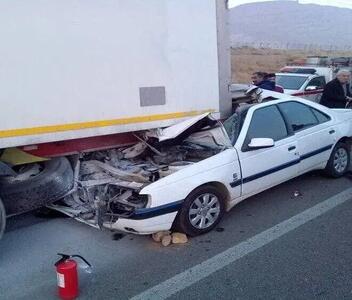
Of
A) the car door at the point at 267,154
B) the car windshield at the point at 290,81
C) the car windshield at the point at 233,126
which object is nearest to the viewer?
the car door at the point at 267,154

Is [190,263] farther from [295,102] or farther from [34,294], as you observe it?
[295,102]

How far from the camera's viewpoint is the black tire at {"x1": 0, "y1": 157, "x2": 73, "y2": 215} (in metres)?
5.03

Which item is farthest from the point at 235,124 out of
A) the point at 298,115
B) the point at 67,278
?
the point at 67,278

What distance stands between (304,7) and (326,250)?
160385 mm

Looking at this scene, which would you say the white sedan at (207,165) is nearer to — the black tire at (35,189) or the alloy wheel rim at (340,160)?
the alloy wheel rim at (340,160)

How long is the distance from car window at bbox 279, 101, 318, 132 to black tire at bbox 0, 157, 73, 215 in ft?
9.80

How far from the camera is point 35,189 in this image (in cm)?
512

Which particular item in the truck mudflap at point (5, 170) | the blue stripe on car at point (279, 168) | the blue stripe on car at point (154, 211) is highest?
the truck mudflap at point (5, 170)

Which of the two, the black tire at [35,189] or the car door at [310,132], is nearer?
the black tire at [35,189]

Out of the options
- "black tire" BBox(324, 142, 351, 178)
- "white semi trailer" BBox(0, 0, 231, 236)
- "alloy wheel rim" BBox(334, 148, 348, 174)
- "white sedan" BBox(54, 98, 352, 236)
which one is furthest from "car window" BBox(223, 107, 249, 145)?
"alloy wheel rim" BBox(334, 148, 348, 174)

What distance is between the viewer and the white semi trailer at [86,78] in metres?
4.78

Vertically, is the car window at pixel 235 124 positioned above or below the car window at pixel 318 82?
below

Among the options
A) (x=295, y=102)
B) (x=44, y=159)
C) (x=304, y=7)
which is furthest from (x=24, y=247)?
(x=304, y=7)

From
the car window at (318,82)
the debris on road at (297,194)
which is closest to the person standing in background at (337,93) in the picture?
the debris on road at (297,194)
